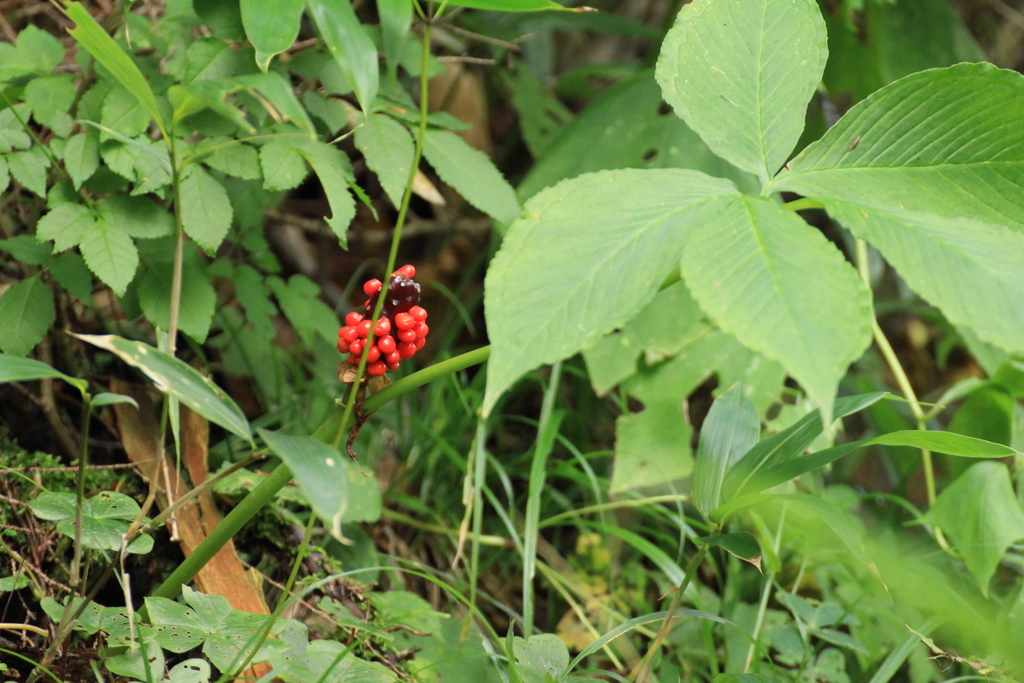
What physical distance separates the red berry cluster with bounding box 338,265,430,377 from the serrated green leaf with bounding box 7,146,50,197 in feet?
1.48

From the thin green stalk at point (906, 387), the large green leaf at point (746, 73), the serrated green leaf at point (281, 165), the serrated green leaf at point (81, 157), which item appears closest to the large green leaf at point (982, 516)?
the thin green stalk at point (906, 387)

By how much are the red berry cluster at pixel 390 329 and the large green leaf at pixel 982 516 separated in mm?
861

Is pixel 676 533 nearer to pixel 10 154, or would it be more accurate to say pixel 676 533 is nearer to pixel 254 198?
pixel 254 198

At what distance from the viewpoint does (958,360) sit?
9.39 ft

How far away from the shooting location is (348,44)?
2.25 ft

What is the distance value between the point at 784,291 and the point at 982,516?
Answer: 0.83 metres

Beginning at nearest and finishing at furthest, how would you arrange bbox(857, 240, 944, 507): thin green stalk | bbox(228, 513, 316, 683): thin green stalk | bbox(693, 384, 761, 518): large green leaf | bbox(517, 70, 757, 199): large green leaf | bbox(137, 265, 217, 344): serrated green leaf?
bbox(228, 513, 316, 683): thin green stalk
bbox(693, 384, 761, 518): large green leaf
bbox(137, 265, 217, 344): serrated green leaf
bbox(857, 240, 944, 507): thin green stalk
bbox(517, 70, 757, 199): large green leaf

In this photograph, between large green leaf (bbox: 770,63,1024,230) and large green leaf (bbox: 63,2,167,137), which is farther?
large green leaf (bbox: 770,63,1024,230)

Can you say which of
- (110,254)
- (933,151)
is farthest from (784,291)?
(110,254)

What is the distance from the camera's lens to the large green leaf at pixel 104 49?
566 millimetres

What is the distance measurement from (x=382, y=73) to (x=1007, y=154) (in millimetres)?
897

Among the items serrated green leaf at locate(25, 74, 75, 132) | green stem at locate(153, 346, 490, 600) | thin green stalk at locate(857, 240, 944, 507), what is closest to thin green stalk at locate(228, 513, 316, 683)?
green stem at locate(153, 346, 490, 600)

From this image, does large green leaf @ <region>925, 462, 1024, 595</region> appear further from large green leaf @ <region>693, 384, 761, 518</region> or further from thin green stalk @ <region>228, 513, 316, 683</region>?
thin green stalk @ <region>228, 513, 316, 683</region>

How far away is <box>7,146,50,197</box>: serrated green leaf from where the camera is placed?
875 mm
